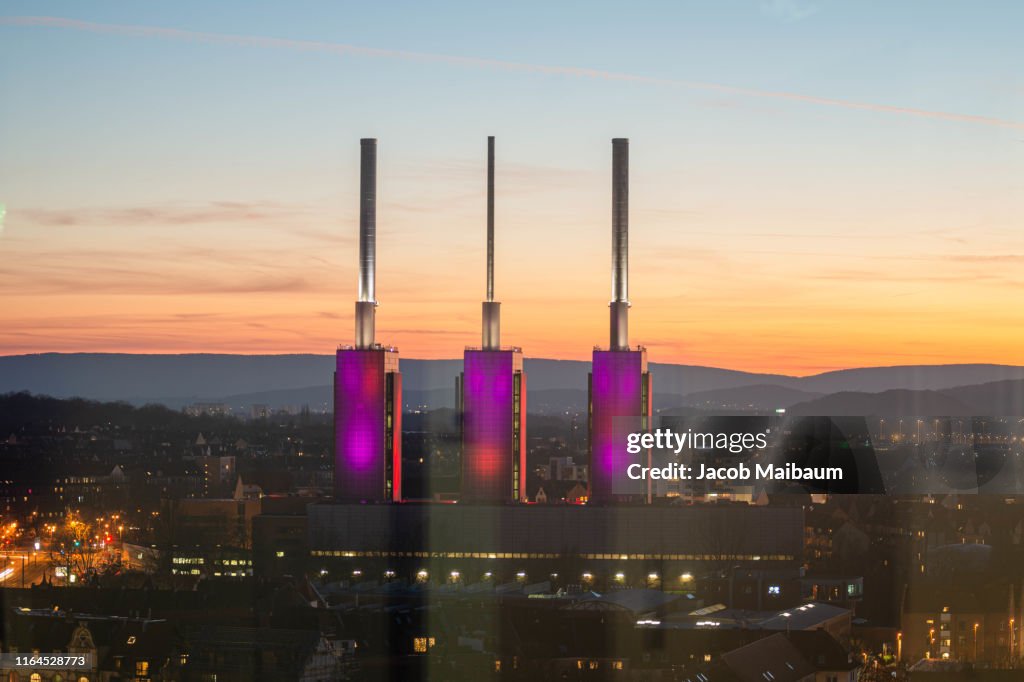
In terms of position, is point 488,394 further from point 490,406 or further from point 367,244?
point 367,244

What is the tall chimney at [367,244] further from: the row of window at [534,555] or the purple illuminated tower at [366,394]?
the row of window at [534,555]

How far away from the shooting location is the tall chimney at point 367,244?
82562 millimetres

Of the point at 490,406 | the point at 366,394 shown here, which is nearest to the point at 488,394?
the point at 490,406

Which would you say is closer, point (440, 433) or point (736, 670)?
point (736, 670)

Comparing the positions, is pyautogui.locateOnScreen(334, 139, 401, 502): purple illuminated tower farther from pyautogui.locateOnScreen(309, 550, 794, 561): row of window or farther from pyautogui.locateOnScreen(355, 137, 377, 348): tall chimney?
pyautogui.locateOnScreen(309, 550, 794, 561): row of window

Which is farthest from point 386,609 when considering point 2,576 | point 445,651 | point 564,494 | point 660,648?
point 564,494

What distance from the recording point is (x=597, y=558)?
82688 mm

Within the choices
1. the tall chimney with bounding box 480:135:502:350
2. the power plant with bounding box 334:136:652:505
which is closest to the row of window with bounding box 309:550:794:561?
the power plant with bounding box 334:136:652:505

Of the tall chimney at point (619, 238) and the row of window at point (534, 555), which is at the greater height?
the tall chimney at point (619, 238)

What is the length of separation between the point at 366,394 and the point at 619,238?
14215mm

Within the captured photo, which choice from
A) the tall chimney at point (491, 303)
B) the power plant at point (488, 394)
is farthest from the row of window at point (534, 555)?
the tall chimney at point (491, 303)

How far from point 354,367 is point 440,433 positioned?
81.2m

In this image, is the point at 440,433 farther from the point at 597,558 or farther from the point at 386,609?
the point at 386,609

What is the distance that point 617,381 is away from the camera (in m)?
82.8
